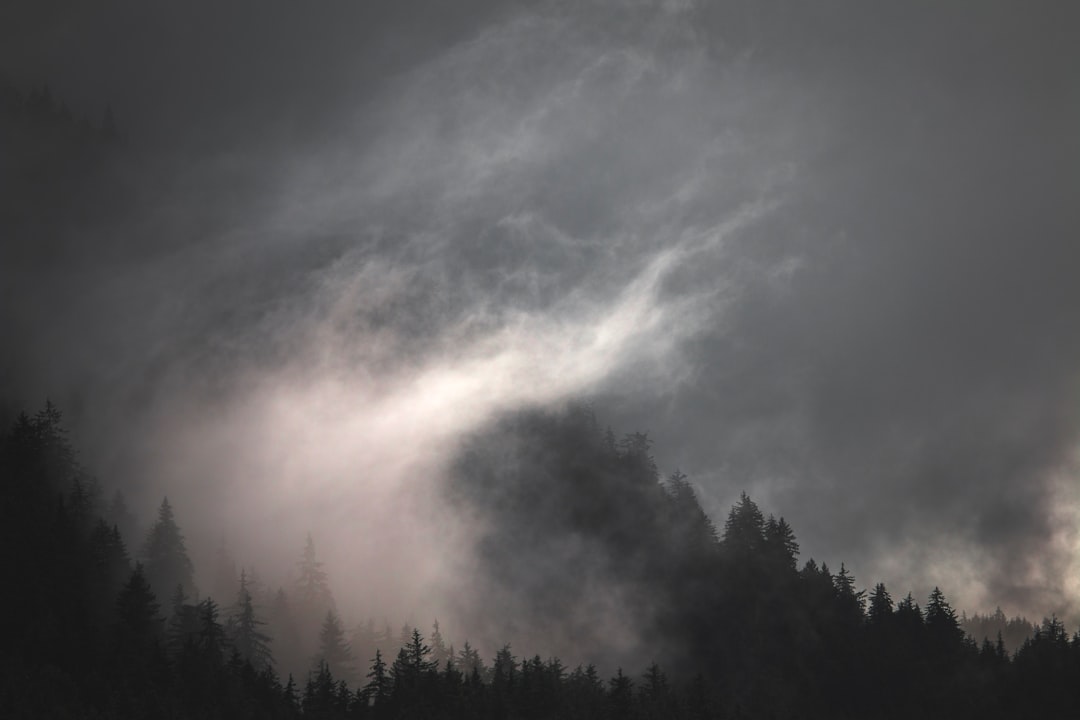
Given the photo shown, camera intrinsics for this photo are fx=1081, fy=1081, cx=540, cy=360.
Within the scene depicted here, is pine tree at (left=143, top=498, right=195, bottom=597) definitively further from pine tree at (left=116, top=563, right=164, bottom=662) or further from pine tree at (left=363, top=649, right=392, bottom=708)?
pine tree at (left=363, top=649, right=392, bottom=708)

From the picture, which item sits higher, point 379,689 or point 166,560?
point 166,560

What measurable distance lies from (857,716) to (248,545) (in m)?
110

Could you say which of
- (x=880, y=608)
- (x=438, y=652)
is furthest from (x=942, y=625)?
(x=438, y=652)

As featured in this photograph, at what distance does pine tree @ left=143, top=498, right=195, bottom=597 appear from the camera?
149500 millimetres

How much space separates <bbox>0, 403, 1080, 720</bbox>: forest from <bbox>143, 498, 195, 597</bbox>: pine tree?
0.20m

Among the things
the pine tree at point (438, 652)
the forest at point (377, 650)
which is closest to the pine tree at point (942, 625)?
the forest at point (377, 650)

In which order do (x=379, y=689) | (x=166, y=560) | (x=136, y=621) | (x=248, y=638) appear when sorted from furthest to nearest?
(x=166, y=560)
(x=248, y=638)
(x=379, y=689)
(x=136, y=621)

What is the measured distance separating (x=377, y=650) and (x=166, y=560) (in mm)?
32298

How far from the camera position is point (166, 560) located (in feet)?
499

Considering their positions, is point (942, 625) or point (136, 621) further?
point (942, 625)

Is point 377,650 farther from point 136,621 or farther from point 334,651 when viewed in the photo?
point 136,621

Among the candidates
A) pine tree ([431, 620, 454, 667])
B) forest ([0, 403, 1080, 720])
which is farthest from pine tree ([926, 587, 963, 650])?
pine tree ([431, 620, 454, 667])

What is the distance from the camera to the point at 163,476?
645 ft

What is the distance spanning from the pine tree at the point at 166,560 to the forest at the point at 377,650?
203 mm
